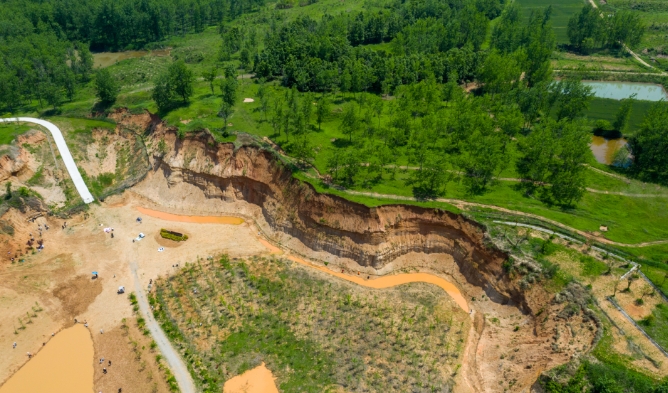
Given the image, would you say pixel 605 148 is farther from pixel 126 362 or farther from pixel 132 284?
pixel 126 362

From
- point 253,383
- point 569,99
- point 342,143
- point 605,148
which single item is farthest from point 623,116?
point 253,383

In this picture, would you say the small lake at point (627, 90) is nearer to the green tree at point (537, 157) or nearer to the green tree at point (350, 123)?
the green tree at point (537, 157)

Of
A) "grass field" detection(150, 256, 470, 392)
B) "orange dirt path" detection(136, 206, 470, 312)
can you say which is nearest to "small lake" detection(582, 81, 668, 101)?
"orange dirt path" detection(136, 206, 470, 312)

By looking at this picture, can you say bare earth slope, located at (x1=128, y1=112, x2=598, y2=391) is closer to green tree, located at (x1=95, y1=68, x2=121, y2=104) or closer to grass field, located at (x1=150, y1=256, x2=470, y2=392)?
grass field, located at (x1=150, y1=256, x2=470, y2=392)

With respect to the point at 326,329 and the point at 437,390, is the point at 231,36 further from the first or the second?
the point at 437,390

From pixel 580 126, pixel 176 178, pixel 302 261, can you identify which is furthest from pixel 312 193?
pixel 580 126

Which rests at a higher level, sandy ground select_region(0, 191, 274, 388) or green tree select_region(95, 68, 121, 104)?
green tree select_region(95, 68, 121, 104)
